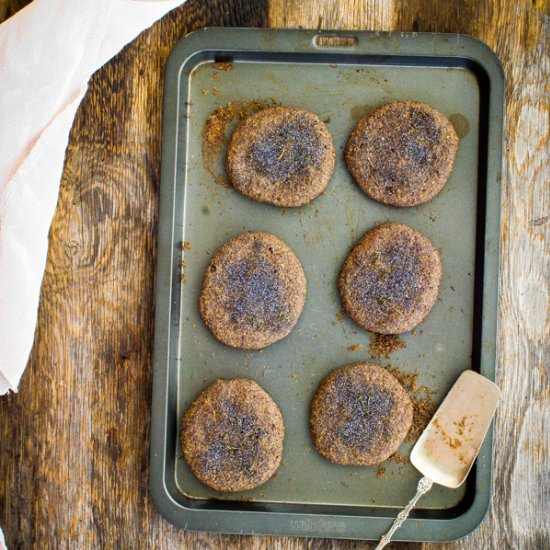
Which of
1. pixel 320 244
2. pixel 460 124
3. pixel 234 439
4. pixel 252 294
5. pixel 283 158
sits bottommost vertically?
pixel 234 439

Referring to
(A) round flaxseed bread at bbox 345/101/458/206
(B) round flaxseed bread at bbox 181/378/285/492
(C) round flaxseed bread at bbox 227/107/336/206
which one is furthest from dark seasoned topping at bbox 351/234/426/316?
(B) round flaxseed bread at bbox 181/378/285/492

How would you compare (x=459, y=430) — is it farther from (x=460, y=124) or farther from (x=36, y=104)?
(x=36, y=104)

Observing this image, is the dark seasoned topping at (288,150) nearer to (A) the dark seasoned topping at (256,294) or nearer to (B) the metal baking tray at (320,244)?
(B) the metal baking tray at (320,244)

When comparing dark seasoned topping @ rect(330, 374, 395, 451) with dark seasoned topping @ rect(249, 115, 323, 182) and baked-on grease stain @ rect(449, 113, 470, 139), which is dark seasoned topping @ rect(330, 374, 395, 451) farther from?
baked-on grease stain @ rect(449, 113, 470, 139)

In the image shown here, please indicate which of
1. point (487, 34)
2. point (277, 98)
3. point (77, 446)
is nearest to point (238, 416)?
point (77, 446)

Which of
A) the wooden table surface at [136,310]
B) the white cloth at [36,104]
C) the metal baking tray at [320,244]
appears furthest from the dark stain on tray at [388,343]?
the white cloth at [36,104]

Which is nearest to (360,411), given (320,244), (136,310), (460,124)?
(320,244)
